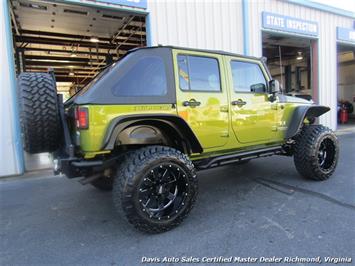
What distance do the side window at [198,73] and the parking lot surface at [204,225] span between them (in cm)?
158

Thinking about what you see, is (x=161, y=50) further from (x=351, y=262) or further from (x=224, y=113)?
(x=351, y=262)

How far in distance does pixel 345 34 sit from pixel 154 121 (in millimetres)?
10996

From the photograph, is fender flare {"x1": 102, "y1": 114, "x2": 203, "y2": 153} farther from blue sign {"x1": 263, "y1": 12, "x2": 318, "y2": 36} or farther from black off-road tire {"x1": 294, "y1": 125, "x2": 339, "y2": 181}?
blue sign {"x1": 263, "y1": 12, "x2": 318, "y2": 36}

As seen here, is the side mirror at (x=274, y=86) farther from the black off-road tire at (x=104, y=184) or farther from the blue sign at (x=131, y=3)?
the blue sign at (x=131, y=3)

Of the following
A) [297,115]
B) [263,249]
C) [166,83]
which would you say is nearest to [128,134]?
[166,83]

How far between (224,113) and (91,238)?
217 centimetres

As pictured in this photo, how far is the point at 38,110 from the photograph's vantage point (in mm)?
2768

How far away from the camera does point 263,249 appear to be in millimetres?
2564

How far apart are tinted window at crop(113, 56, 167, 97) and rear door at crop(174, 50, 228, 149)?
0.69 feet

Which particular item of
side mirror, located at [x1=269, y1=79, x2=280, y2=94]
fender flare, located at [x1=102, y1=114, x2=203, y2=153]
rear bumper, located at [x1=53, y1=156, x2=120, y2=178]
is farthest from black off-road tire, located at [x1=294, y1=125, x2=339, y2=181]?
rear bumper, located at [x1=53, y1=156, x2=120, y2=178]

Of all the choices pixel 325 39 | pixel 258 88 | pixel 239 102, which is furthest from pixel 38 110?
pixel 325 39

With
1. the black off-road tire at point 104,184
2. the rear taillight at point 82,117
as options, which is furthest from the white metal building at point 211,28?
the rear taillight at point 82,117

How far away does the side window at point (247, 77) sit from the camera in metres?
3.86

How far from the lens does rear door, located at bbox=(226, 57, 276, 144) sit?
148 inches
